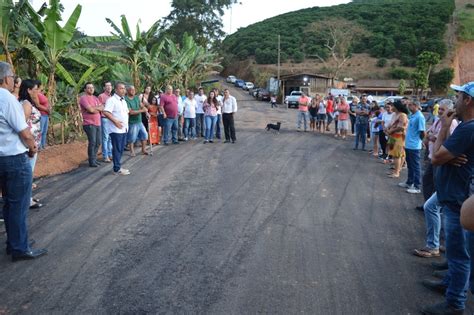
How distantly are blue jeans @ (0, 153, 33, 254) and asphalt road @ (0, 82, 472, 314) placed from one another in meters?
0.27

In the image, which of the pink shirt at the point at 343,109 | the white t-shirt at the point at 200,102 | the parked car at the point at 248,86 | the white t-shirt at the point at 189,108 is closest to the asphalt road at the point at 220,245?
the white t-shirt at the point at 189,108

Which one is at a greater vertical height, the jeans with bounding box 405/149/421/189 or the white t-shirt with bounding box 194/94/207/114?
the white t-shirt with bounding box 194/94/207/114

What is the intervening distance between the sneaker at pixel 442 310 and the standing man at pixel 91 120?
7685 mm

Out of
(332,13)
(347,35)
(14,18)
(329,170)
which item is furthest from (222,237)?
(332,13)

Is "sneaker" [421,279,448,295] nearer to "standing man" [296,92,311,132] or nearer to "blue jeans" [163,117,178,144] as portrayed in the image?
"blue jeans" [163,117,178,144]

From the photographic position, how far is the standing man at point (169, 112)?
41.2ft

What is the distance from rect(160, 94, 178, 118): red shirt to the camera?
12539mm

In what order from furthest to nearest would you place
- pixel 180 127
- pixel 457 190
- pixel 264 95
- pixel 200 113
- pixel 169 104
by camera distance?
pixel 264 95, pixel 200 113, pixel 180 127, pixel 169 104, pixel 457 190

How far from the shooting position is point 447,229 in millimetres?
3918

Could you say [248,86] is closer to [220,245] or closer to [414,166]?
[414,166]

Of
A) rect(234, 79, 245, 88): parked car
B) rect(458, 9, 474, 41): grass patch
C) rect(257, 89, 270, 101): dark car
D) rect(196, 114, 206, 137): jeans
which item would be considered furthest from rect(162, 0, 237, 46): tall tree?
rect(196, 114, 206, 137): jeans

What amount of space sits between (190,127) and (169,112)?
5.57ft

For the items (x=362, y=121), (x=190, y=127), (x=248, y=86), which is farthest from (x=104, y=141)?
(x=248, y=86)

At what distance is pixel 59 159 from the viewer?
9562 millimetres
